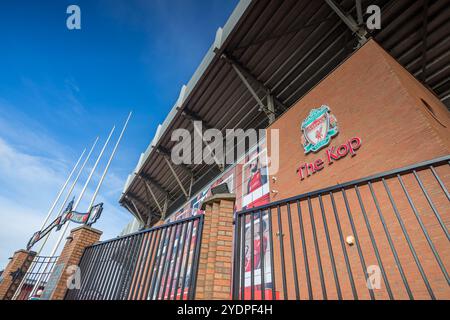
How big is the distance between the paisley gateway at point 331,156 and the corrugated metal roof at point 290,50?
4229 mm

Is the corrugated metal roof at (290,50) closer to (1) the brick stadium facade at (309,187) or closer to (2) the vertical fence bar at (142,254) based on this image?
(1) the brick stadium facade at (309,187)

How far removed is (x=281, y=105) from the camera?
Result: 407 inches

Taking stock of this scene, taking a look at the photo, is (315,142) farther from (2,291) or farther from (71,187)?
(71,187)

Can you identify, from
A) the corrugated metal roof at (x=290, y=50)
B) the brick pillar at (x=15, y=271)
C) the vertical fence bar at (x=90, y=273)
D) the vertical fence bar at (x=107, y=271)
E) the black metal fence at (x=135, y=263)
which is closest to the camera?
the black metal fence at (x=135, y=263)

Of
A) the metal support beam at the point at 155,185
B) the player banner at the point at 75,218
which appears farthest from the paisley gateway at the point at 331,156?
the metal support beam at the point at 155,185

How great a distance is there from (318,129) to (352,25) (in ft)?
10.8

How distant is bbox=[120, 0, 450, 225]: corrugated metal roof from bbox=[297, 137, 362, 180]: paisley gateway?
4.23 meters

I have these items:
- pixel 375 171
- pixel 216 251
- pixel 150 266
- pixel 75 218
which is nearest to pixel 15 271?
pixel 75 218

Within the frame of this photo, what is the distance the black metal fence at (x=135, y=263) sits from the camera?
3.47 m

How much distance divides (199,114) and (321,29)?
6458 mm

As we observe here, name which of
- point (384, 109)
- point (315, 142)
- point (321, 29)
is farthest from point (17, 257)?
point (321, 29)

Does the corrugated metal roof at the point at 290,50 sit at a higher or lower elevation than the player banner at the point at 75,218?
higher

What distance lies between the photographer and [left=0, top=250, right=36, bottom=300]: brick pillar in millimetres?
8841

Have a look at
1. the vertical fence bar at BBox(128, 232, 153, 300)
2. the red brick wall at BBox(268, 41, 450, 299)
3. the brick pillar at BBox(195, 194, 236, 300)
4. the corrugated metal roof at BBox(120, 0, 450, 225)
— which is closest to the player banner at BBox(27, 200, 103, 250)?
the vertical fence bar at BBox(128, 232, 153, 300)
